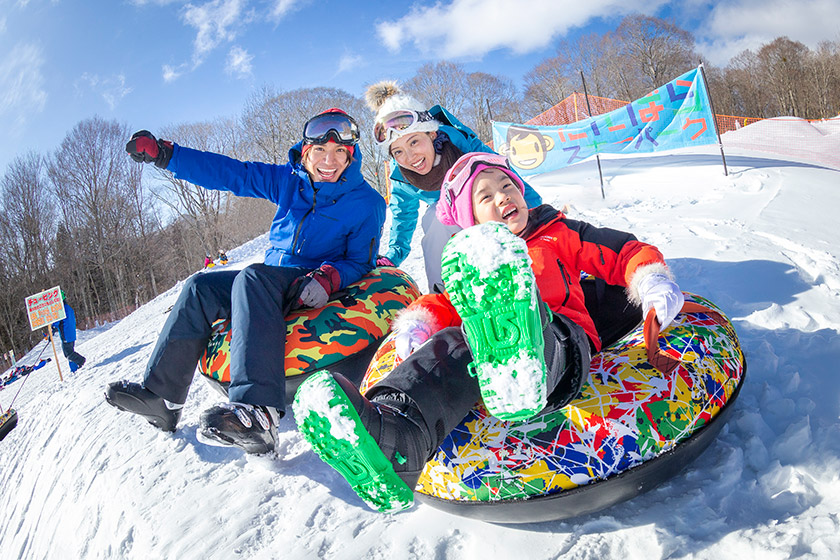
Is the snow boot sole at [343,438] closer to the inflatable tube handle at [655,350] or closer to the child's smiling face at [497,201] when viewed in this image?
the inflatable tube handle at [655,350]

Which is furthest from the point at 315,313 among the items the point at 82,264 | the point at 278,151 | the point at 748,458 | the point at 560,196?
the point at 82,264

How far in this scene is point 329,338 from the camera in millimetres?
2213

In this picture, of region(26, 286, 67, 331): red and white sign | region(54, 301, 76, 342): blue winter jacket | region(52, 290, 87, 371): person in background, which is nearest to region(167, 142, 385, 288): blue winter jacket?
region(26, 286, 67, 331): red and white sign

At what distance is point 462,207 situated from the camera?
5.95 feet

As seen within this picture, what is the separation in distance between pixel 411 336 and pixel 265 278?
871 mm

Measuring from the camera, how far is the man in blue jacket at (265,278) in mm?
1785

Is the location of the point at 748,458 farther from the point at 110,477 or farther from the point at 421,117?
the point at 110,477

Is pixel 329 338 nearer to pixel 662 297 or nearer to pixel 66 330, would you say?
pixel 662 297

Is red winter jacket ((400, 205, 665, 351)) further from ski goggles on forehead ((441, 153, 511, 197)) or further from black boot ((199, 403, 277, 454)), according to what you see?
black boot ((199, 403, 277, 454))

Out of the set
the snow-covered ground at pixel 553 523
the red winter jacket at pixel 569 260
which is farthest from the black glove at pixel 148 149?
the red winter jacket at pixel 569 260

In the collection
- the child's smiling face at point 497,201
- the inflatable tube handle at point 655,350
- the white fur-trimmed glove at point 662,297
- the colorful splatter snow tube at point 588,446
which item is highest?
the child's smiling face at point 497,201

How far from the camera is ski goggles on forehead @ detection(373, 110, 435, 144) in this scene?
2.84m

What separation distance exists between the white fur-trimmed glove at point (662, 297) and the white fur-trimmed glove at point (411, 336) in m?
0.69

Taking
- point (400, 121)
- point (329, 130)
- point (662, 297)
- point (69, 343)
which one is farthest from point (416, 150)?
point (69, 343)
